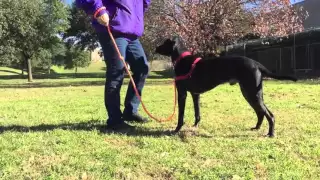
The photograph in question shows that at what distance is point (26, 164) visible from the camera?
398 centimetres

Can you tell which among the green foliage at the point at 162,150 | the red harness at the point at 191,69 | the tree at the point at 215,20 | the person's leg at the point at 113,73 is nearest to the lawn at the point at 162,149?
the green foliage at the point at 162,150

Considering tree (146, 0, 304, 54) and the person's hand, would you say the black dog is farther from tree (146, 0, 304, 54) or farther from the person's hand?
tree (146, 0, 304, 54)

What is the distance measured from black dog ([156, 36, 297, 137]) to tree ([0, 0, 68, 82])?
2104 cm

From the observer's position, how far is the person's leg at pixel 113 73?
534cm

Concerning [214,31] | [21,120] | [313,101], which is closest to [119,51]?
[21,120]

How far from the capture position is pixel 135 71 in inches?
237

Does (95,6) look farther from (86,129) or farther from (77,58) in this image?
(77,58)

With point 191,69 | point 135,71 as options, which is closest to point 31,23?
point 135,71

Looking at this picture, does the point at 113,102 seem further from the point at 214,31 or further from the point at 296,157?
the point at 214,31

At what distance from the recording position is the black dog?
16.6ft

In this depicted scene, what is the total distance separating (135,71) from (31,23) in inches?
922

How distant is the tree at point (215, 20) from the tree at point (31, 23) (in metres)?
10.7

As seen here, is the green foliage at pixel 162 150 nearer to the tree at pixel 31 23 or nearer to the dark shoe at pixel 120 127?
the dark shoe at pixel 120 127

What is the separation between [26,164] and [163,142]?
1539 millimetres
